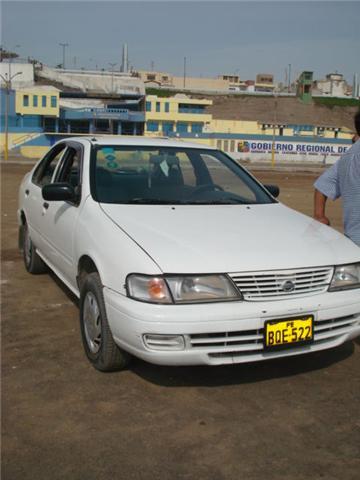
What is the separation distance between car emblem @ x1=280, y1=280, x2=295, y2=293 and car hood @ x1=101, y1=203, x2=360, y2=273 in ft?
0.30

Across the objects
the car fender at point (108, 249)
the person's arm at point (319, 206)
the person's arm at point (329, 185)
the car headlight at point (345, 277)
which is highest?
the person's arm at point (329, 185)

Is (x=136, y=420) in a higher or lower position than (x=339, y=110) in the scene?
lower

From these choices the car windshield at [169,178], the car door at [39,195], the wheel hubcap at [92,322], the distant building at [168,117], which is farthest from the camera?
the distant building at [168,117]

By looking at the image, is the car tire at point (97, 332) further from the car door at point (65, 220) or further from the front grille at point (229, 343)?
the front grille at point (229, 343)

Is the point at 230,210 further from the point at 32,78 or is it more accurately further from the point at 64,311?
the point at 32,78

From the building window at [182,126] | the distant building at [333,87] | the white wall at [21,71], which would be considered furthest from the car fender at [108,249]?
the distant building at [333,87]

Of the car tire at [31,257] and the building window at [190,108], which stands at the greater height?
the building window at [190,108]

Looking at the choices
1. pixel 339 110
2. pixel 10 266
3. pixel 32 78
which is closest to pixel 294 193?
pixel 10 266

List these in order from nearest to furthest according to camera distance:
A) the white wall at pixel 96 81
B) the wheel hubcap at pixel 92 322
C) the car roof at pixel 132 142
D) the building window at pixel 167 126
Answer: the wheel hubcap at pixel 92 322 → the car roof at pixel 132 142 → the building window at pixel 167 126 → the white wall at pixel 96 81

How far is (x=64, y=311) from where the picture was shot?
4.95 m

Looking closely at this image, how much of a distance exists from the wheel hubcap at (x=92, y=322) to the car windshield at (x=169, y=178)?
79 centimetres

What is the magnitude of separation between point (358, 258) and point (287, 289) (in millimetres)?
675

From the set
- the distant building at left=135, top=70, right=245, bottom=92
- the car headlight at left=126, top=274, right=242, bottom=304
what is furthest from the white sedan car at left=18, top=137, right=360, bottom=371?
the distant building at left=135, top=70, right=245, bottom=92

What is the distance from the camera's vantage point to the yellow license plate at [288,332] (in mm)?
3197
